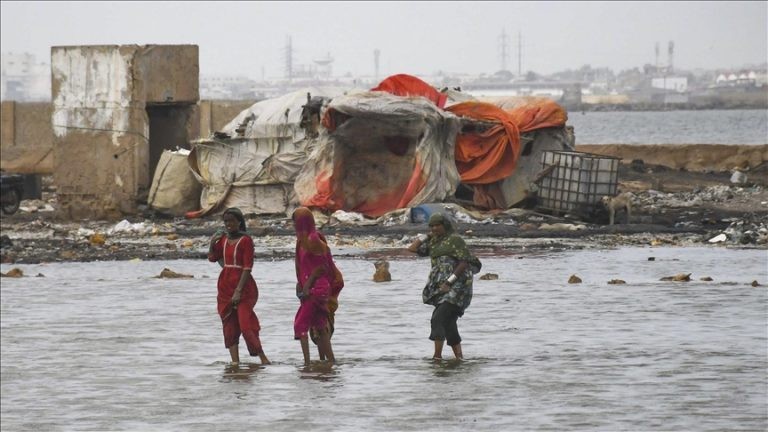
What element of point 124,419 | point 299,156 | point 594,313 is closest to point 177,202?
point 299,156

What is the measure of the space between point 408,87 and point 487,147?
5.25 feet

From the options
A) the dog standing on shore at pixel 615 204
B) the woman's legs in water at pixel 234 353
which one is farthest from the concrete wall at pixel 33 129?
the woman's legs in water at pixel 234 353

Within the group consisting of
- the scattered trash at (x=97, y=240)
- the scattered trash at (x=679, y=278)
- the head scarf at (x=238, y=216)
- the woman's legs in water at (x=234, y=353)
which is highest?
the head scarf at (x=238, y=216)

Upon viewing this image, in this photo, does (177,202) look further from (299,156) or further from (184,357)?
(184,357)

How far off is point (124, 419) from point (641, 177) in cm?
1972

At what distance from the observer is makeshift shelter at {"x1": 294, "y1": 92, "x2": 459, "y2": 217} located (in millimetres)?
22688

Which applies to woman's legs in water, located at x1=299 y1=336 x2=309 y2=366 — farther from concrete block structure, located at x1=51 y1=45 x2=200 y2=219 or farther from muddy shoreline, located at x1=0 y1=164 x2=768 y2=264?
concrete block structure, located at x1=51 y1=45 x2=200 y2=219

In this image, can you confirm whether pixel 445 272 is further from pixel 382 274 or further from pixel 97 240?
pixel 97 240

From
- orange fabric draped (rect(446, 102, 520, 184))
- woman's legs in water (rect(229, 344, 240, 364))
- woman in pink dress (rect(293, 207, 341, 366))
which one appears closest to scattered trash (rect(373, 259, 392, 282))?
woman's legs in water (rect(229, 344, 240, 364))

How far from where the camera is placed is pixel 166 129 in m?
26.5

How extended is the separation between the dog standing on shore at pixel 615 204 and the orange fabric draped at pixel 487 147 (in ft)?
5.53

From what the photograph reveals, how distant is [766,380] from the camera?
428 inches

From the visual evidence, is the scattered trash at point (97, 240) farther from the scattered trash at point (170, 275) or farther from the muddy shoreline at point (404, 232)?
the scattered trash at point (170, 275)

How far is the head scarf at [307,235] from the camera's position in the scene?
36.9 ft
